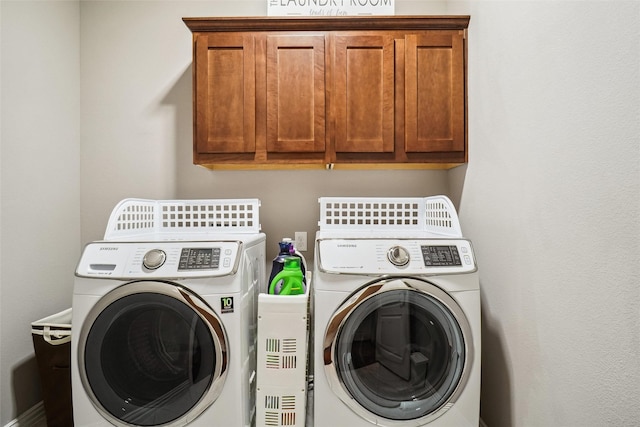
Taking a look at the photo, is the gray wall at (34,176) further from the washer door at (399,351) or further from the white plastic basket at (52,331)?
the washer door at (399,351)

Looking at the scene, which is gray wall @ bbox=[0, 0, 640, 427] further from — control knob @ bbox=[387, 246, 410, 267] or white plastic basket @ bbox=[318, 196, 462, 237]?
control knob @ bbox=[387, 246, 410, 267]

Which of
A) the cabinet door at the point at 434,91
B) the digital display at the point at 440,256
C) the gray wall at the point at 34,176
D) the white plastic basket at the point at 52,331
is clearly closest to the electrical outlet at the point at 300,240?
the cabinet door at the point at 434,91

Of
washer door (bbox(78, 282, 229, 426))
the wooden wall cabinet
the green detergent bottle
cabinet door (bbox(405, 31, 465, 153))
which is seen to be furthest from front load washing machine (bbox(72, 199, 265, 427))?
cabinet door (bbox(405, 31, 465, 153))

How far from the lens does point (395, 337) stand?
1.37 m

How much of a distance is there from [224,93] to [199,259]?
94cm

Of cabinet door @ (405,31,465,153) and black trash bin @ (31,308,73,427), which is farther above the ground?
cabinet door @ (405,31,465,153)

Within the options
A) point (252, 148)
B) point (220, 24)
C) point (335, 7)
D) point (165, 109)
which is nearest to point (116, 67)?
point (165, 109)

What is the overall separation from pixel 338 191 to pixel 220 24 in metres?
1.15

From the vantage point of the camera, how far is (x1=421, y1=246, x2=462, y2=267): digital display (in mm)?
1367

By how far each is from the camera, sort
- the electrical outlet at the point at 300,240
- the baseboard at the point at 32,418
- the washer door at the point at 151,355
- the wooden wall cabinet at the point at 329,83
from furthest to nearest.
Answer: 1. the electrical outlet at the point at 300,240
2. the wooden wall cabinet at the point at 329,83
3. the baseboard at the point at 32,418
4. the washer door at the point at 151,355

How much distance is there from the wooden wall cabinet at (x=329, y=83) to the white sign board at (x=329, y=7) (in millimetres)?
227

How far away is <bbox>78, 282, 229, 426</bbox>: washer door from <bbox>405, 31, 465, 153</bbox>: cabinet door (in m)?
1.33

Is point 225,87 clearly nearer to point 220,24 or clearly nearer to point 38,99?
point 220,24

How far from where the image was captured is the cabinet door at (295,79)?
1.80m
